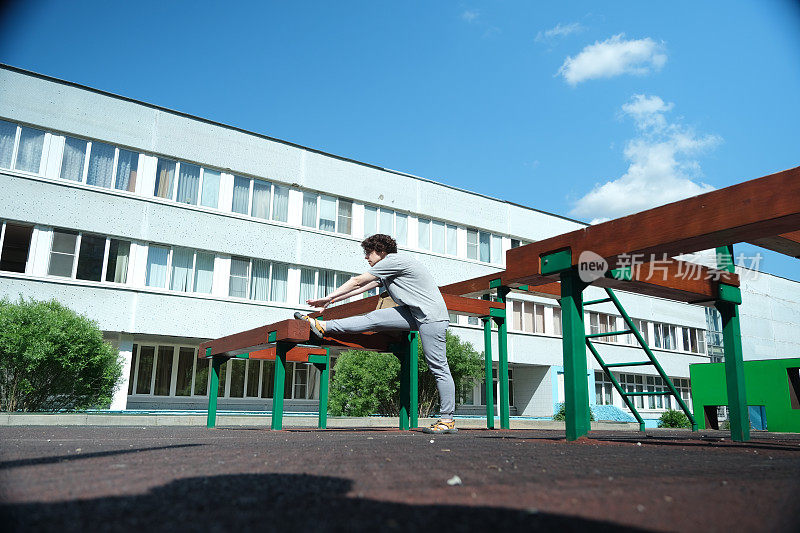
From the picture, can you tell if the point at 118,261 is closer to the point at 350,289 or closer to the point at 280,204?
the point at 280,204

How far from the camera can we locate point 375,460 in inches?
115

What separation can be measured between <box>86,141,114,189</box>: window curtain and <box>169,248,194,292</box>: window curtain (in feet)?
9.98

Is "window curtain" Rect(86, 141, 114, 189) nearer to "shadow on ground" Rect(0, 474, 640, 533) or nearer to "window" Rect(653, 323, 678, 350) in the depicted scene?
"shadow on ground" Rect(0, 474, 640, 533)

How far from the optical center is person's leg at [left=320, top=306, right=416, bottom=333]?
6.05 meters

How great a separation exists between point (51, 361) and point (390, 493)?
1498cm

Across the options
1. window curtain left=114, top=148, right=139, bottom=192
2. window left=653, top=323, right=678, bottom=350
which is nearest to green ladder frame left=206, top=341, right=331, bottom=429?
window curtain left=114, top=148, right=139, bottom=192

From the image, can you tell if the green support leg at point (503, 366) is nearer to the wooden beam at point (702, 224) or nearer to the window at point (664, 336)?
the wooden beam at point (702, 224)

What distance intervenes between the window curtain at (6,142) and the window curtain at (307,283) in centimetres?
986

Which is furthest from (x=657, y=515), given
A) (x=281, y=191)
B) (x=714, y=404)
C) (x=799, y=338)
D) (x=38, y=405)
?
(x=799, y=338)

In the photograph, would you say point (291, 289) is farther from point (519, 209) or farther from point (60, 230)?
point (519, 209)

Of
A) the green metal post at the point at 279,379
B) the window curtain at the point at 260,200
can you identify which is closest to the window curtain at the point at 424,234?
the window curtain at the point at 260,200

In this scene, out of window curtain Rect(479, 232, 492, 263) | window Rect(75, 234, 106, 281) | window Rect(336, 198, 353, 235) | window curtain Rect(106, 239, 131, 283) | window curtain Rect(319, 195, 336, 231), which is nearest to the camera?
window Rect(75, 234, 106, 281)

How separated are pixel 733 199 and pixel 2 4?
4.02m

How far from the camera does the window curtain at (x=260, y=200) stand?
2238cm
